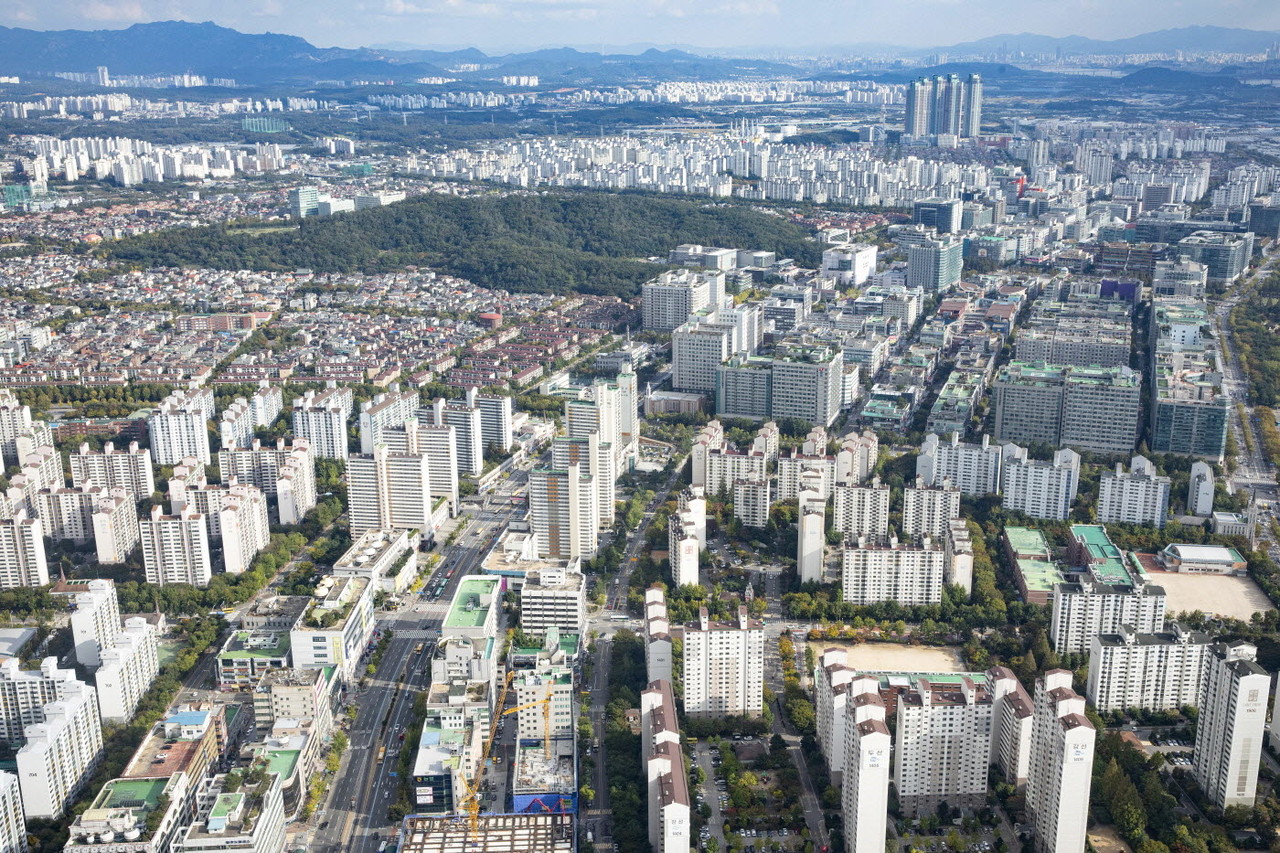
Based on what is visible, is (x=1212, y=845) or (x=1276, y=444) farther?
(x=1276, y=444)

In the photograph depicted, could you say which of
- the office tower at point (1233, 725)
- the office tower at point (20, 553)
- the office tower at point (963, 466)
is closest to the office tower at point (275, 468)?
the office tower at point (20, 553)

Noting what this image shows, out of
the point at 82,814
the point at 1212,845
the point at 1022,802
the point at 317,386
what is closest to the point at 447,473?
the point at 317,386

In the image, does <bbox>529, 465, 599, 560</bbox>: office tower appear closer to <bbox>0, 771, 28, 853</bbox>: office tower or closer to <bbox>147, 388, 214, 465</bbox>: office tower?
<bbox>147, 388, 214, 465</bbox>: office tower

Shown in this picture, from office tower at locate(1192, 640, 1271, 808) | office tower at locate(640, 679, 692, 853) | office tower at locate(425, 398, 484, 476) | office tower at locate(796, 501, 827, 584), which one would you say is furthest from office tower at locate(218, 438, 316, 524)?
office tower at locate(1192, 640, 1271, 808)

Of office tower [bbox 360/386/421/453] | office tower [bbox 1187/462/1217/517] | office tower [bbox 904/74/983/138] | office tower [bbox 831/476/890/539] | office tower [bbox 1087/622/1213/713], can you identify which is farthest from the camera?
office tower [bbox 904/74/983/138]

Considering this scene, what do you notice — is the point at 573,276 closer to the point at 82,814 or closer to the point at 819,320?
the point at 819,320

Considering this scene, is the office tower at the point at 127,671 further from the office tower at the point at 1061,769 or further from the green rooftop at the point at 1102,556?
the green rooftop at the point at 1102,556
